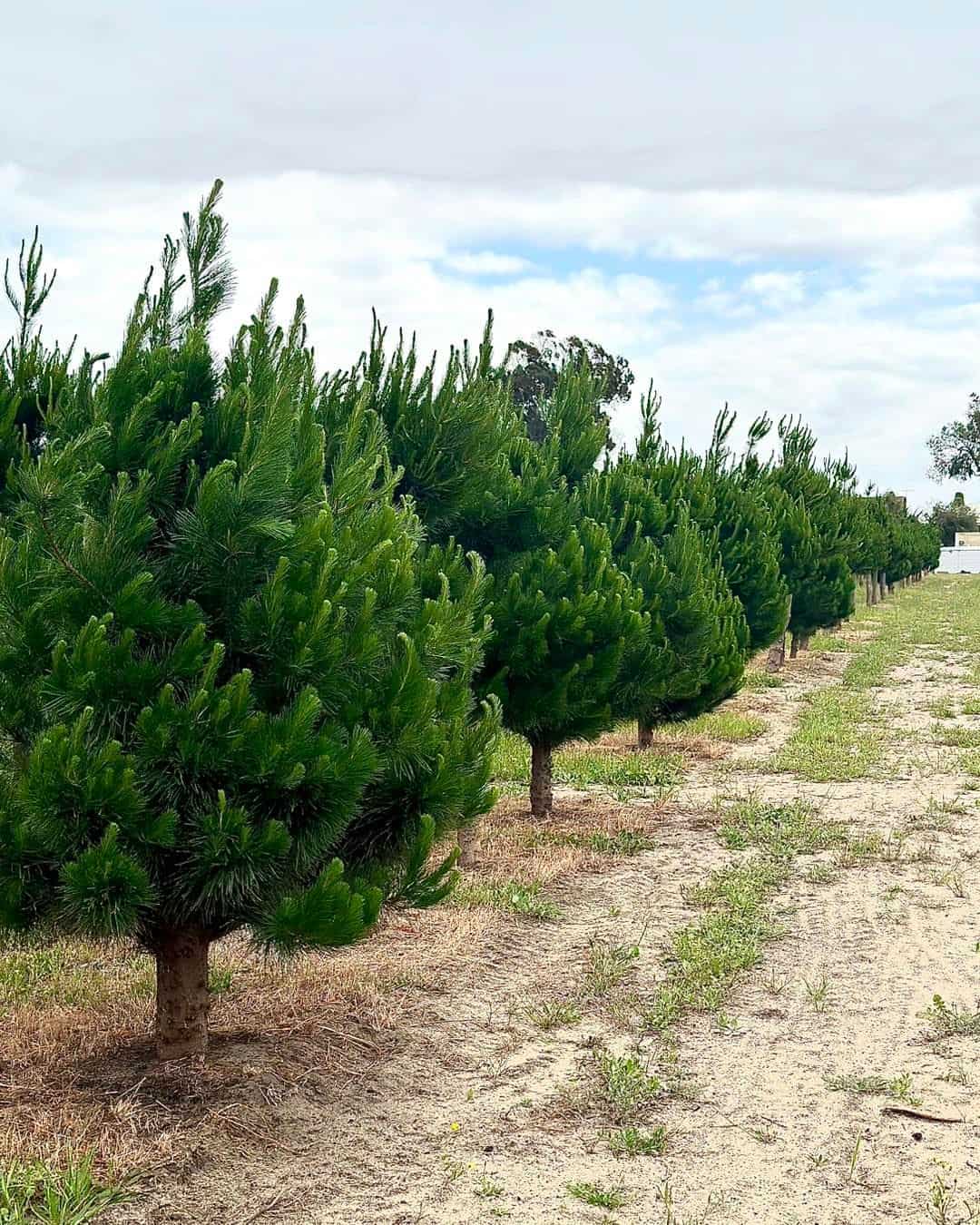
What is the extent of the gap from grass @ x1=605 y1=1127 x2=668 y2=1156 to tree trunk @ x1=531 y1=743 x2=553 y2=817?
575cm

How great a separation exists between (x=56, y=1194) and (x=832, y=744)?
11.7m

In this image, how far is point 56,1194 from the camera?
4191 mm

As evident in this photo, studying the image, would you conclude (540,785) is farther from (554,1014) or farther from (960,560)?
(960,560)

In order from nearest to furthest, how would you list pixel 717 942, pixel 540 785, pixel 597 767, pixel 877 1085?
pixel 877 1085, pixel 717 942, pixel 540 785, pixel 597 767

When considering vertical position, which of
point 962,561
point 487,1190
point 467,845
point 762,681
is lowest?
point 487,1190

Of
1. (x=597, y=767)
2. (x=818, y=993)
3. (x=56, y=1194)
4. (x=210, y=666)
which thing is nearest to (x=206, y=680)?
(x=210, y=666)

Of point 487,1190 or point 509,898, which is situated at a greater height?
point 509,898

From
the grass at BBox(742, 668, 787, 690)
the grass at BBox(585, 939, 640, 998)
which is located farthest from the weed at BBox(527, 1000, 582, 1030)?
the grass at BBox(742, 668, 787, 690)

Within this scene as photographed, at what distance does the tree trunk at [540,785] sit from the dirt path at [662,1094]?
72.5 inches

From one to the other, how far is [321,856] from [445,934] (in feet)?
→ 8.68

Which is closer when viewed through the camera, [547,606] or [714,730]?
[547,606]

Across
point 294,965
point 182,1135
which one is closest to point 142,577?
point 182,1135

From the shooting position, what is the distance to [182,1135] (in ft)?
15.5

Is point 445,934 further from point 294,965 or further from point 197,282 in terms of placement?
point 197,282
